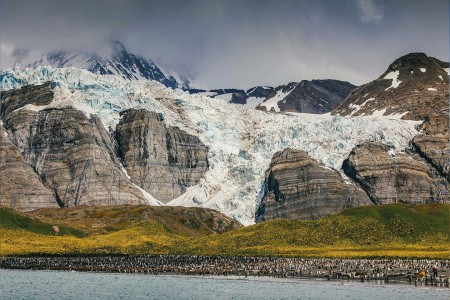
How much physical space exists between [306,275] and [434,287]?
31.4 metres

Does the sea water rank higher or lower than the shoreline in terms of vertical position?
lower

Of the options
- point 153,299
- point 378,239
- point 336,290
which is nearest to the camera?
point 153,299

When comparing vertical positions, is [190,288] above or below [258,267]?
below

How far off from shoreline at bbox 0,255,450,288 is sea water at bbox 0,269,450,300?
6.96 m

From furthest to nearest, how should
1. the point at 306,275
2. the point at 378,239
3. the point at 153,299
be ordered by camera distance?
the point at 378,239
the point at 306,275
the point at 153,299

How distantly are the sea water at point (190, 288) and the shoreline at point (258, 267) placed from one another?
6.96m

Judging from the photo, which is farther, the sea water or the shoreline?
the shoreline

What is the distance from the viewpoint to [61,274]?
465 ft

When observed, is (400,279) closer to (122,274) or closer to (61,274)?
(122,274)

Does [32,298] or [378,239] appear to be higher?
[378,239]

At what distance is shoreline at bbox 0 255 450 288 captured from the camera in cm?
12838

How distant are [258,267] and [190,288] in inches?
1568

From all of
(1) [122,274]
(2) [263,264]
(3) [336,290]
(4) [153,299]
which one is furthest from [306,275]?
(4) [153,299]

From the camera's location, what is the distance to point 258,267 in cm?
14988
